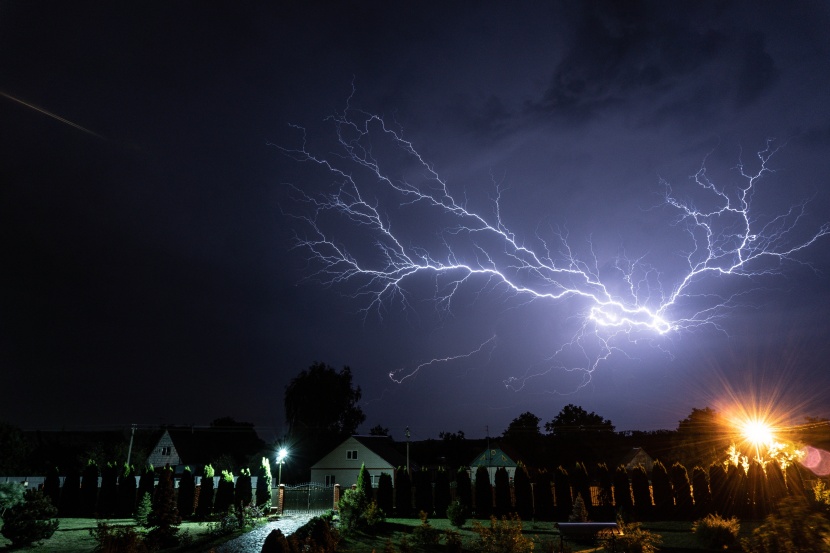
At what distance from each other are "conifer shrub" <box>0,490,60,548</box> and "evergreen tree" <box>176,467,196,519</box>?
367 inches

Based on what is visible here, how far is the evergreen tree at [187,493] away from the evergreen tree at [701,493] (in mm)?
19232

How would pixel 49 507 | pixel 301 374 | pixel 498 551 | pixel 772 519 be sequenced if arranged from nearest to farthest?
pixel 772 519 → pixel 498 551 → pixel 49 507 → pixel 301 374

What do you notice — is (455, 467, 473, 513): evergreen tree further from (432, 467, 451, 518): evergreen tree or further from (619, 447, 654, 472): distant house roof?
(619, 447, 654, 472): distant house roof

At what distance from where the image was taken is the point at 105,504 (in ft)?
68.0

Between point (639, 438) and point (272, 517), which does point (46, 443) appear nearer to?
point (272, 517)

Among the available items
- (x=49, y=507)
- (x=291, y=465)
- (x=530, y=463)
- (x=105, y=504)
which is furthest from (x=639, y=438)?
(x=49, y=507)

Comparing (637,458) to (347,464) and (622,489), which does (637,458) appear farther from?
(622,489)

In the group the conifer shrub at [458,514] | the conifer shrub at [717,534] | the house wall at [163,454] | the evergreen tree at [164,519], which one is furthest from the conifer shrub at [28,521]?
the house wall at [163,454]

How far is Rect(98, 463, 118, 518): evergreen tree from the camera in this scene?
20703mm

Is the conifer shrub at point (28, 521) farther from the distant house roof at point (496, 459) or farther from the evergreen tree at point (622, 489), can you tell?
the distant house roof at point (496, 459)

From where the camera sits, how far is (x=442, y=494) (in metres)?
22.7

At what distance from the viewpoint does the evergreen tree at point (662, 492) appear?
20.7 meters

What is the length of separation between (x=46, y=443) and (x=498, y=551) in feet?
125

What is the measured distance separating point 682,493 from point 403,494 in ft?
36.1
